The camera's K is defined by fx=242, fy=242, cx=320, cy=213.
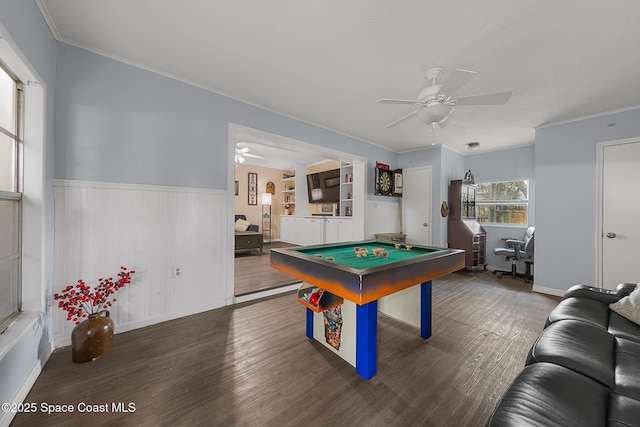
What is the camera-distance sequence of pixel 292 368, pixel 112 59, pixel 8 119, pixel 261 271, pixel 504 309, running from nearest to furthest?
1. pixel 8 119
2. pixel 292 368
3. pixel 112 59
4. pixel 504 309
5. pixel 261 271

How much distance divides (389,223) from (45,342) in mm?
5093

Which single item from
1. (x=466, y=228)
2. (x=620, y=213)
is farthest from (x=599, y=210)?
(x=466, y=228)

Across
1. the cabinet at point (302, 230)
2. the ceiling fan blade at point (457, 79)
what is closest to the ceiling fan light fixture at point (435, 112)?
the ceiling fan blade at point (457, 79)

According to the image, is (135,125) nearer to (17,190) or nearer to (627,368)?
(17,190)

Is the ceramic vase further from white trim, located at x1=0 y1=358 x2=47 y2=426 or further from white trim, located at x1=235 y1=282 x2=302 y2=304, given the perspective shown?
white trim, located at x1=235 y1=282 x2=302 y2=304

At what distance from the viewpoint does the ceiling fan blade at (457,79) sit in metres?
1.78

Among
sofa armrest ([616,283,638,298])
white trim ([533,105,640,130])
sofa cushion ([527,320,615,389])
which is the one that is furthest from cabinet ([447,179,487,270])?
sofa cushion ([527,320,615,389])

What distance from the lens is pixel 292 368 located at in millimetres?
1802

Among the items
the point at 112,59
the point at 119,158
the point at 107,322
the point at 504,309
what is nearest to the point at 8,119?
the point at 119,158

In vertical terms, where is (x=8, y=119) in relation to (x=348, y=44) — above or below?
below

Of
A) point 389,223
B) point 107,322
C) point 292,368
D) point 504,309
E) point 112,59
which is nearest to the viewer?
point 292,368

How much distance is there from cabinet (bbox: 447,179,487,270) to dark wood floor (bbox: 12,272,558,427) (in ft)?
7.09

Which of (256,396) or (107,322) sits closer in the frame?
(256,396)

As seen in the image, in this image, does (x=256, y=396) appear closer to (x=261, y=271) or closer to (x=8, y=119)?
(x=8, y=119)
